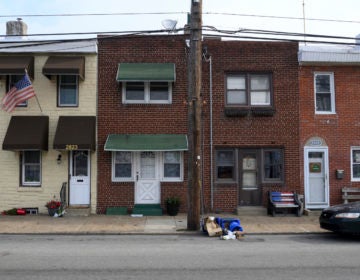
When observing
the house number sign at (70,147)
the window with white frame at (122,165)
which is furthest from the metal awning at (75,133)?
the window with white frame at (122,165)

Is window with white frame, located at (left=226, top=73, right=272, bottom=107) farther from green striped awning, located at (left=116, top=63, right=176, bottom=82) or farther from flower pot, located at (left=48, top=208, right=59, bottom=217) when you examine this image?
flower pot, located at (left=48, top=208, right=59, bottom=217)

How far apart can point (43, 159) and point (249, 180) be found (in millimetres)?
7734

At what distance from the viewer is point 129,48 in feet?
55.6

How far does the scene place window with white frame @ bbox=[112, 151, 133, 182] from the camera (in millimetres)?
16797

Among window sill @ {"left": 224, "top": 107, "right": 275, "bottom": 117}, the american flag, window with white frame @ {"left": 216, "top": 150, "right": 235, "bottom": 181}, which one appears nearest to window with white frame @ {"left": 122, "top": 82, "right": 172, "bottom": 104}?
window sill @ {"left": 224, "top": 107, "right": 275, "bottom": 117}

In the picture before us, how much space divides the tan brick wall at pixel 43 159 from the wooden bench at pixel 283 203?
256 inches

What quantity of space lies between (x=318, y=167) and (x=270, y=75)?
13.0ft

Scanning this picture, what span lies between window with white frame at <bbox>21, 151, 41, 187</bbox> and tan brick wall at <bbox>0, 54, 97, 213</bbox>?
0.22 metres

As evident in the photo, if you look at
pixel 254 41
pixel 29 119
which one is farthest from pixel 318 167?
pixel 29 119

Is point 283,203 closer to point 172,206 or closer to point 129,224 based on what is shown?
point 172,206

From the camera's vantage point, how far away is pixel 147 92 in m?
16.9

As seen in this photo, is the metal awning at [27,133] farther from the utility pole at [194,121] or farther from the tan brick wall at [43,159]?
the utility pole at [194,121]

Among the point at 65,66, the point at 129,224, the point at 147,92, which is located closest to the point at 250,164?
the point at 147,92

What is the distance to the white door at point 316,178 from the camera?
17094 mm
